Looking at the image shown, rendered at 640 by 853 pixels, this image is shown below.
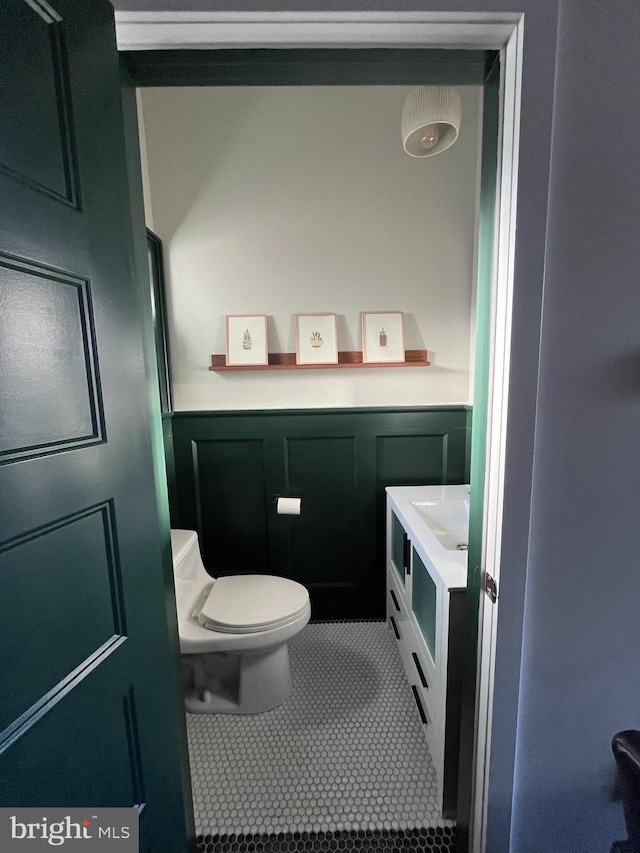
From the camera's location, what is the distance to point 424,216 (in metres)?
1.85

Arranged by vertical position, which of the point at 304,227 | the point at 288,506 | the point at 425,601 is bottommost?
the point at 425,601

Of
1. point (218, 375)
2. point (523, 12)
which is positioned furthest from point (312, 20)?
point (218, 375)

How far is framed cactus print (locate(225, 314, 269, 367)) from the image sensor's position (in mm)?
1859

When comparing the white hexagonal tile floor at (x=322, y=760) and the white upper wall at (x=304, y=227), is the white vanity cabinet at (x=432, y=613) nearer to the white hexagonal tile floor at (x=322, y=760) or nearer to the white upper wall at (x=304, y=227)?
the white hexagonal tile floor at (x=322, y=760)

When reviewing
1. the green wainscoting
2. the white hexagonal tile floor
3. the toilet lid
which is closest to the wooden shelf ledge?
the green wainscoting

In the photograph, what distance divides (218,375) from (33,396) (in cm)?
139

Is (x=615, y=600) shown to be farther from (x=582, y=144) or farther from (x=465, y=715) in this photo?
(x=582, y=144)

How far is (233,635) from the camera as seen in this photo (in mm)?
1363

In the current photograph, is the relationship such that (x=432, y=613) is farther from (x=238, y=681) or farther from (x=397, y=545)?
(x=238, y=681)

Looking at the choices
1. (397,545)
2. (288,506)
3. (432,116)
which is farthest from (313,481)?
(432,116)

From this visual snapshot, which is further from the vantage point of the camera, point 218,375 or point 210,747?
point 218,375

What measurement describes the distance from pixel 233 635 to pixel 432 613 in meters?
0.76

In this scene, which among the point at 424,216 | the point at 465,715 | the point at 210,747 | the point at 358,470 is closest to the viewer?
the point at 465,715

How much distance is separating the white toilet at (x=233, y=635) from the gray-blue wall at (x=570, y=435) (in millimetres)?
852
